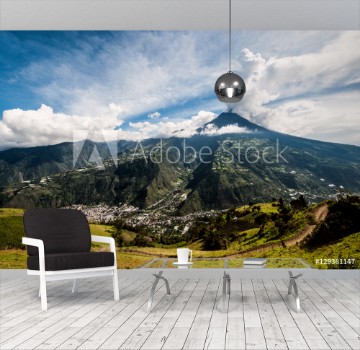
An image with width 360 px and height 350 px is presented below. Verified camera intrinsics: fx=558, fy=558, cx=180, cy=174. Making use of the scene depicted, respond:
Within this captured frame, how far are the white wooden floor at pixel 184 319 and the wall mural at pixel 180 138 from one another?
1993 mm

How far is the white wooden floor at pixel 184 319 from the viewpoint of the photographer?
3652 millimetres

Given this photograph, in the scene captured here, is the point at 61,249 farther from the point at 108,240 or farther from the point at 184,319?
the point at 184,319

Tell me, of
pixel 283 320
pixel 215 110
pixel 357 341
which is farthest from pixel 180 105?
pixel 357 341

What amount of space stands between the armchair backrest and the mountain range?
2.62 m

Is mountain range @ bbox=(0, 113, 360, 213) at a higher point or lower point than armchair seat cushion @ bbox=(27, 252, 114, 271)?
higher

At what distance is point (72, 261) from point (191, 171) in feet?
12.5

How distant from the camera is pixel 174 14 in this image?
301 inches

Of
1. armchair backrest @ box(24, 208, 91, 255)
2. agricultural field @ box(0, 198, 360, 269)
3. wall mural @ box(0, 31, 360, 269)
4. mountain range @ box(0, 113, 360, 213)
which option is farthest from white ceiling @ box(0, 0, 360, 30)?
armchair backrest @ box(24, 208, 91, 255)

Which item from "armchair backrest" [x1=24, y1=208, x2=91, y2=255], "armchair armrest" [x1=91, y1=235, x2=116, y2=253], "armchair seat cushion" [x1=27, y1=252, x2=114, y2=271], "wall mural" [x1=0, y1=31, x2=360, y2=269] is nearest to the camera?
"armchair seat cushion" [x1=27, y1=252, x2=114, y2=271]

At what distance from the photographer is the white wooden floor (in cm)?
365

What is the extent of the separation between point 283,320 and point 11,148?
587 centimetres

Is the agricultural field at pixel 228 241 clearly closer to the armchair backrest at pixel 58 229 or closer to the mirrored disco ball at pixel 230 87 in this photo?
the armchair backrest at pixel 58 229

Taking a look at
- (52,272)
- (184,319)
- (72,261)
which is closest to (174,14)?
(72,261)

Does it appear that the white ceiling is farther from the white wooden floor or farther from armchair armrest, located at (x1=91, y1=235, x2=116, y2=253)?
the white wooden floor
